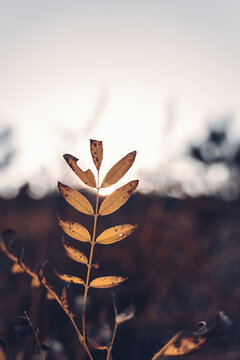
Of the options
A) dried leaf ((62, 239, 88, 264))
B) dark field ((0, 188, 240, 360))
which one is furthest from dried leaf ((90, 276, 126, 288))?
dark field ((0, 188, 240, 360))

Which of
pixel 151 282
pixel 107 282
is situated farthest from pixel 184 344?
pixel 151 282

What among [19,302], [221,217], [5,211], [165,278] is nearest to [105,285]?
[19,302]

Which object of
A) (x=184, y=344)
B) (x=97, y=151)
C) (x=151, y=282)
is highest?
(x=97, y=151)

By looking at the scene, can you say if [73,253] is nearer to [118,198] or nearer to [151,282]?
[118,198]

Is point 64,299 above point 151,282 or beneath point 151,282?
above

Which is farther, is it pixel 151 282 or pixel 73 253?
pixel 151 282

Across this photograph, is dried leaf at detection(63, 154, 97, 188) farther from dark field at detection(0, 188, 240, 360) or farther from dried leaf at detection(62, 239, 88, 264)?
dark field at detection(0, 188, 240, 360)

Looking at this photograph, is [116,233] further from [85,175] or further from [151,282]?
[151,282]

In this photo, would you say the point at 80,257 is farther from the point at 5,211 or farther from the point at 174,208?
the point at 5,211

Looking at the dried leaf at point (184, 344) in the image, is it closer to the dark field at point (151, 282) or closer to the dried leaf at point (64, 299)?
the dried leaf at point (64, 299)
